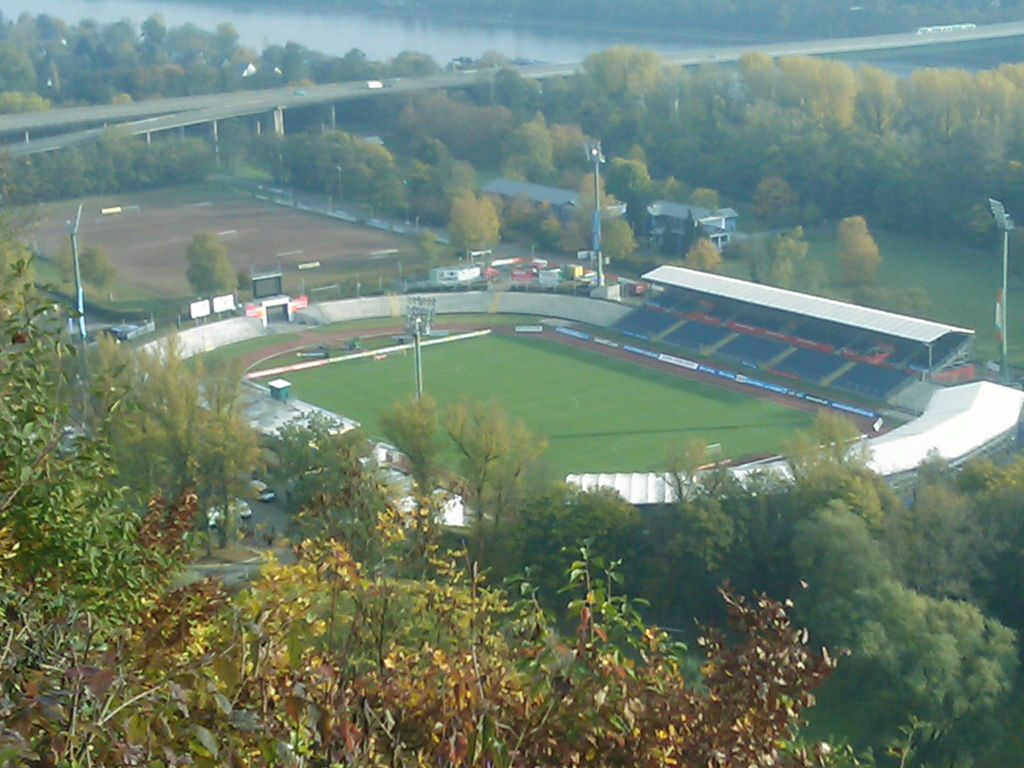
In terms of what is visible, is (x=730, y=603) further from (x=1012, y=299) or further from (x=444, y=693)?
(x=1012, y=299)

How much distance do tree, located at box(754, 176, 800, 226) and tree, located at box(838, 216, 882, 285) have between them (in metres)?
2.50

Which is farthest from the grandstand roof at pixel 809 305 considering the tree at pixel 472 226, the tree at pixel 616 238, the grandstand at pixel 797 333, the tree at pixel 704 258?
the tree at pixel 472 226

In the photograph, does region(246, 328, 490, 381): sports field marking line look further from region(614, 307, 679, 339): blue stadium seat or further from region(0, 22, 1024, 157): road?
region(0, 22, 1024, 157): road

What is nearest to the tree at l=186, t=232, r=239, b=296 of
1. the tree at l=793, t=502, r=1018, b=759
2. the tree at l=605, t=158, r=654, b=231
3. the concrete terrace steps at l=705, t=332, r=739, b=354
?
the concrete terrace steps at l=705, t=332, r=739, b=354

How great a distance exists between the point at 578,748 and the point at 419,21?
105 feet

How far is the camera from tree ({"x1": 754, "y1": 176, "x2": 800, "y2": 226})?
48.3 ft

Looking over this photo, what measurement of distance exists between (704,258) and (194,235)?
472cm

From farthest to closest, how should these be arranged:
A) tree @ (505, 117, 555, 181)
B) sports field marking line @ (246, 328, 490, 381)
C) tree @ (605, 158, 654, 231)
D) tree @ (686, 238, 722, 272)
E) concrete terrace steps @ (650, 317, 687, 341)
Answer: tree @ (505, 117, 555, 181)
tree @ (605, 158, 654, 231)
tree @ (686, 238, 722, 272)
concrete terrace steps @ (650, 317, 687, 341)
sports field marking line @ (246, 328, 490, 381)

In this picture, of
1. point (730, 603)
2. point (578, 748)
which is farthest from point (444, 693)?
point (730, 603)

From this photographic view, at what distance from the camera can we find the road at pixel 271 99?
18.1m

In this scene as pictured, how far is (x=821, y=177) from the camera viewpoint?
589 inches

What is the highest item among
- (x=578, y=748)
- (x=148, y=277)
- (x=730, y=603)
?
(x=730, y=603)

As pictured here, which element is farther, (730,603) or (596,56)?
(596,56)

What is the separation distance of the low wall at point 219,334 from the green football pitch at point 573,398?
3.44 ft
